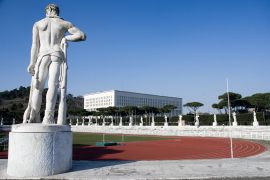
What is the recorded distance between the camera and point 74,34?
901 centimetres

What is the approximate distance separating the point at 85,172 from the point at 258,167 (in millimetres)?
5127

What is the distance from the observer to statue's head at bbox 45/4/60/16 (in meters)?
9.05

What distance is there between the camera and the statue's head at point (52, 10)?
29.7 ft

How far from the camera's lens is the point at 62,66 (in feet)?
29.1

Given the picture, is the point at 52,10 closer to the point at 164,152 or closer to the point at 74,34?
the point at 74,34

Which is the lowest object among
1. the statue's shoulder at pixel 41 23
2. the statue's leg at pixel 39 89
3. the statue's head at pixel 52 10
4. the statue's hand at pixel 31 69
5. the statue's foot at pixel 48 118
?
the statue's foot at pixel 48 118

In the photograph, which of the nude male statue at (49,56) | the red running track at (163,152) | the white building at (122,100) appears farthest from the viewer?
the white building at (122,100)

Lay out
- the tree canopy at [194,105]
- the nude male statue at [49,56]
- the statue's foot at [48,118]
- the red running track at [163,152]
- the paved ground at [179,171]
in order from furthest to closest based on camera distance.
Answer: the tree canopy at [194,105]
the red running track at [163,152]
the nude male statue at [49,56]
the statue's foot at [48,118]
the paved ground at [179,171]

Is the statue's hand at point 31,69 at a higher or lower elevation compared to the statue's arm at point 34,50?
lower

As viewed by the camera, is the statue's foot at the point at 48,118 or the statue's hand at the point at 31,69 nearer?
the statue's foot at the point at 48,118

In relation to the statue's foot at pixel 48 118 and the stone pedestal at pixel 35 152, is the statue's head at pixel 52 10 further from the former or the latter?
the stone pedestal at pixel 35 152

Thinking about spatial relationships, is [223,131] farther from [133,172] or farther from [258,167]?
[133,172]

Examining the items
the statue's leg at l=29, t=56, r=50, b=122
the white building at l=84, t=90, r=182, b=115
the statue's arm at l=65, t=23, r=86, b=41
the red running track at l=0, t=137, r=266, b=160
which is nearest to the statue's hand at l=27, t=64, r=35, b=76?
the statue's leg at l=29, t=56, r=50, b=122

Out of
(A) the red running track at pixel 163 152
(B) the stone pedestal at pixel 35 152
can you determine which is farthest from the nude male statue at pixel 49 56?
(A) the red running track at pixel 163 152
